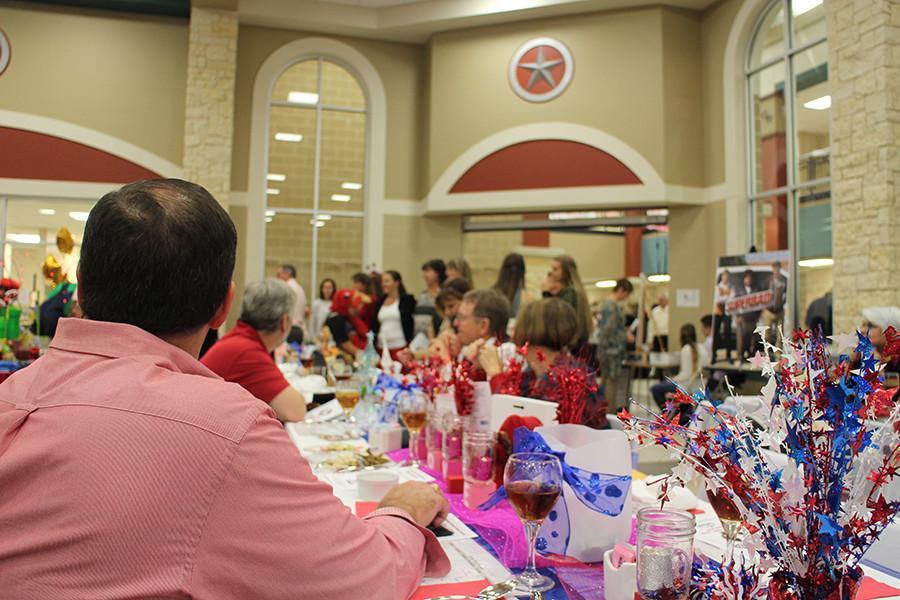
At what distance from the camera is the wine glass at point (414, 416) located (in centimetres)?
220

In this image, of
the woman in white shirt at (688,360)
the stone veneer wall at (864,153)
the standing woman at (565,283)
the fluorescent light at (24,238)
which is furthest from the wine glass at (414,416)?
the fluorescent light at (24,238)

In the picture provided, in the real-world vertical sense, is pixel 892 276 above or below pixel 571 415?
above

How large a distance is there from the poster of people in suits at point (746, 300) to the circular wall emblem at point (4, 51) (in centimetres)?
888

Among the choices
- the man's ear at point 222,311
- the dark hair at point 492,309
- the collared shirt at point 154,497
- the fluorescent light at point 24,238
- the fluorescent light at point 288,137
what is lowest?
the collared shirt at point 154,497

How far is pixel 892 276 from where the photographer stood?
584 cm

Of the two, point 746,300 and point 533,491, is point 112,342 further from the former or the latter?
point 746,300

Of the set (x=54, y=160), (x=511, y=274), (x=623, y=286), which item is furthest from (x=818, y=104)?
(x=54, y=160)

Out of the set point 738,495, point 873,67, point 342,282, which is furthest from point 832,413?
point 342,282

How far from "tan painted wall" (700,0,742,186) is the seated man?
23.7 ft

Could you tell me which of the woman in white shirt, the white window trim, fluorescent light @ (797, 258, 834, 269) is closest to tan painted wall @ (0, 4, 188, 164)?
the white window trim

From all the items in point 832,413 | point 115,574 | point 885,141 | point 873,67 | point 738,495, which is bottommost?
point 115,574

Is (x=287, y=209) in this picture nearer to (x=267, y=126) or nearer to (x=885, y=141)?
(x=267, y=126)

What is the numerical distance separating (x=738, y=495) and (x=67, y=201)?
9.90m

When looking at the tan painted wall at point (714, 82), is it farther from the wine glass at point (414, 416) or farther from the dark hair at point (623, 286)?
the wine glass at point (414, 416)
